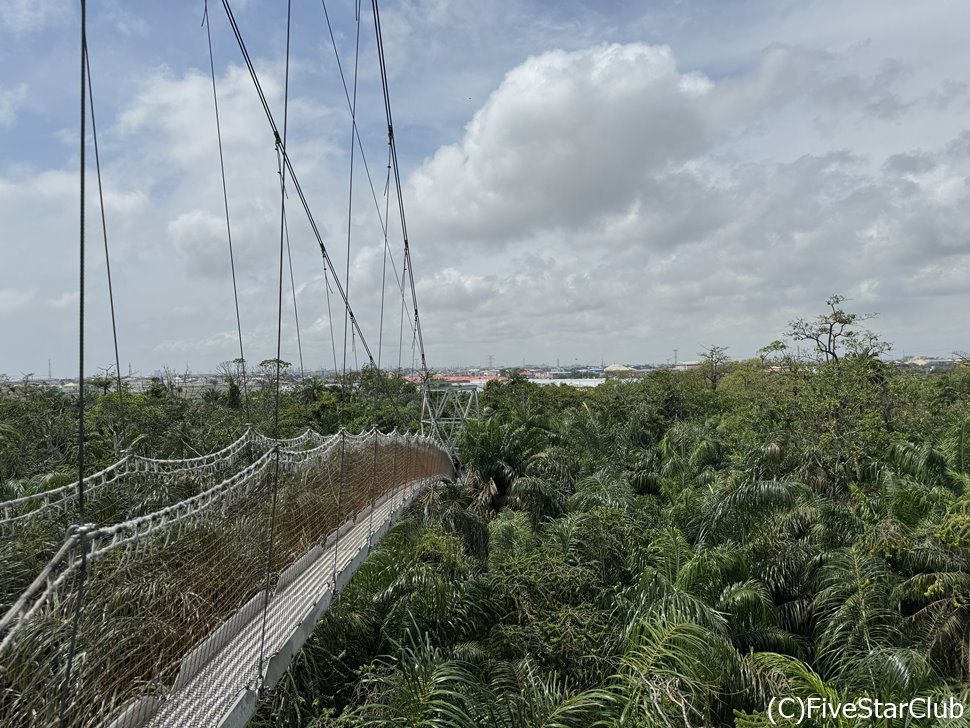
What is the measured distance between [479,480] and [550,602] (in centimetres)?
734

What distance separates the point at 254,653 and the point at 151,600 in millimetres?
634

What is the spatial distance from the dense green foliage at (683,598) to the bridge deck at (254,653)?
0.42 m

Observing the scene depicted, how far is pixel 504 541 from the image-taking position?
327 inches

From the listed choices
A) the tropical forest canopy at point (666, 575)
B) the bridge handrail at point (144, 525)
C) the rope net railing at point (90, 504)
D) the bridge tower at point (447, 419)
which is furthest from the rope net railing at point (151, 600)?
the bridge tower at point (447, 419)

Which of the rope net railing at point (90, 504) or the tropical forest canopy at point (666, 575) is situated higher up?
the rope net railing at point (90, 504)

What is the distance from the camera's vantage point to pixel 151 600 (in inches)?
122

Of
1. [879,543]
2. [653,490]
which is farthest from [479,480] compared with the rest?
[879,543]

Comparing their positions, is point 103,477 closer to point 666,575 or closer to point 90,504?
point 90,504

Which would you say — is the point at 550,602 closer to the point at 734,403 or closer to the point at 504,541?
the point at 504,541

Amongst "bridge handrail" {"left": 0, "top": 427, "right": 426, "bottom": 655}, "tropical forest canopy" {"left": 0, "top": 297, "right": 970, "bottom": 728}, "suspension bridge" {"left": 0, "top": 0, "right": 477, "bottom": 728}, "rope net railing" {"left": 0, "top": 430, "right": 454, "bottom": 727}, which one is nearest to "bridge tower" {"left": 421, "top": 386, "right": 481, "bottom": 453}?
"tropical forest canopy" {"left": 0, "top": 297, "right": 970, "bottom": 728}

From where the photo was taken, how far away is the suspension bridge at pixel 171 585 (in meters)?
2.52

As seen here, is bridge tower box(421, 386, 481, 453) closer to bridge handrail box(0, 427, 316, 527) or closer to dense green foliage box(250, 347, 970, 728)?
dense green foliage box(250, 347, 970, 728)

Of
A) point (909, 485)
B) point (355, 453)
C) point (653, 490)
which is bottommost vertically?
point (653, 490)

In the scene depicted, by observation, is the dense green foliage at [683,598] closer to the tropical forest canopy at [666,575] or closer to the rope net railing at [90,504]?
the tropical forest canopy at [666,575]
